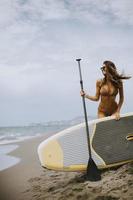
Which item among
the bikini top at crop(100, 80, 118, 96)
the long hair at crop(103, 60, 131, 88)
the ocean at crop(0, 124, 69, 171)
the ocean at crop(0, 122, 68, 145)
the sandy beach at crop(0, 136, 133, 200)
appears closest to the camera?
the sandy beach at crop(0, 136, 133, 200)

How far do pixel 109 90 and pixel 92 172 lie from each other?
1.28 metres

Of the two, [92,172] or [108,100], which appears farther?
[108,100]

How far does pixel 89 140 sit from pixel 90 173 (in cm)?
48

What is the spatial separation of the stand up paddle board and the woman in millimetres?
197

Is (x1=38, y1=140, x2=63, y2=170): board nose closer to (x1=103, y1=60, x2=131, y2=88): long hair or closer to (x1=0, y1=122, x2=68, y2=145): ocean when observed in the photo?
(x1=103, y1=60, x2=131, y2=88): long hair

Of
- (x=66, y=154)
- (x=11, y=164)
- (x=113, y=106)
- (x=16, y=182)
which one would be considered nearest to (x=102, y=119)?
(x=113, y=106)

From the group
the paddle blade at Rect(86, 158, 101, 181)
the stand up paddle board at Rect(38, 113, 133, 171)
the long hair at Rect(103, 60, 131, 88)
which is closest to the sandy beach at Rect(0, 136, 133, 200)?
the paddle blade at Rect(86, 158, 101, 181)

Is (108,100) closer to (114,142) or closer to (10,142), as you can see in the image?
(114,142)

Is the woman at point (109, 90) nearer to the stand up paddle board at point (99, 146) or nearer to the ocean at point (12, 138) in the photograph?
the stand up paddle board at point (99, 146)

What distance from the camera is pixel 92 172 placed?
4.95m

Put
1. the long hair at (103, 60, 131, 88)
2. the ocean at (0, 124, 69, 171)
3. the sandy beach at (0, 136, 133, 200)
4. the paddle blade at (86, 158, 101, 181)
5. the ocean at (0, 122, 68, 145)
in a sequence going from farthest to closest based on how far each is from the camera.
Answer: the ocean at (0, 122, 68, 145)
the ocean at (0, 124, 69, 171)
the long hair at (103, 60, 131, 88)
the paddle blade at (86, 158, 101, 181)
the sandy beach at (0, 136, 133, 200)

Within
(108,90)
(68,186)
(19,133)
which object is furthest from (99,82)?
(19,133)

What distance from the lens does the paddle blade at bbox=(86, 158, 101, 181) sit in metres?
4.90

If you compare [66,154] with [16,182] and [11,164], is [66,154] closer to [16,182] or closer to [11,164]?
[16,182]
